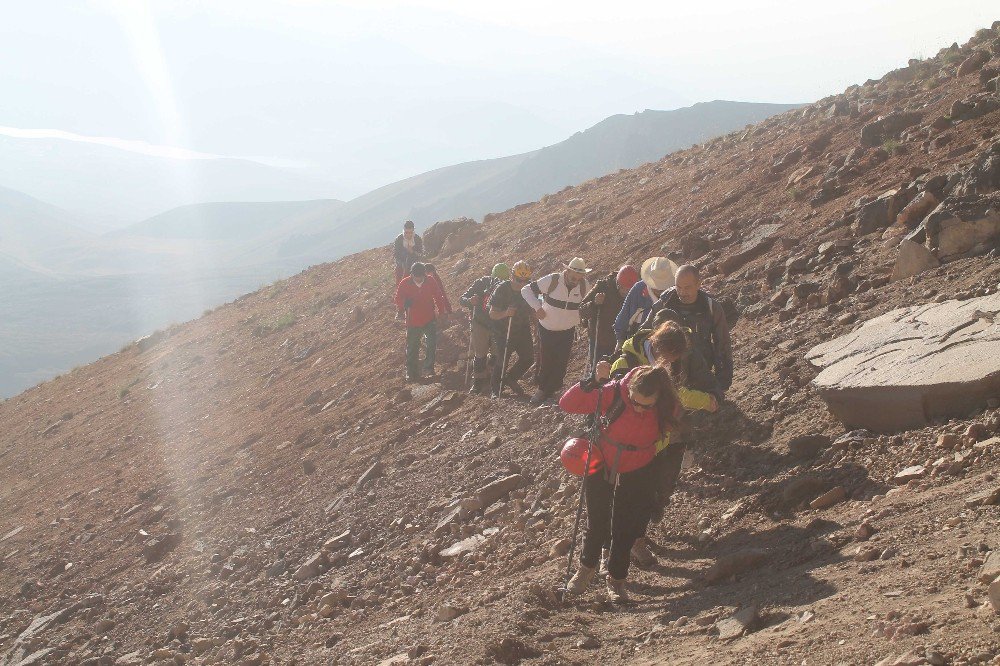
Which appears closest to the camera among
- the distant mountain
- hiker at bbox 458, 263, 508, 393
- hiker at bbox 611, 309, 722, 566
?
hiker at bbox 611, 309, 722, 566

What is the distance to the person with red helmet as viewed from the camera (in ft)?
26.6

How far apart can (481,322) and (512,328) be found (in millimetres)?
648

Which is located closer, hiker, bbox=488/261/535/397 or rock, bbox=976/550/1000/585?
rock, bbox=976/550/1000/585

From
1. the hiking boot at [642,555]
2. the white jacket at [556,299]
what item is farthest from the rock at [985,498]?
the white jacket at [556,299]

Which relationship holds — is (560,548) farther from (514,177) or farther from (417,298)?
(514,177)

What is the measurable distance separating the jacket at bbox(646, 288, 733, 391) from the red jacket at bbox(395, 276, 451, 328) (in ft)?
20.4

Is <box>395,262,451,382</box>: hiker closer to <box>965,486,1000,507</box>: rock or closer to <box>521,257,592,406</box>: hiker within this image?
<box>521,257,592,406</box>: hiker

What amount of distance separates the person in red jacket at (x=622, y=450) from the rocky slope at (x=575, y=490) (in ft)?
1.19

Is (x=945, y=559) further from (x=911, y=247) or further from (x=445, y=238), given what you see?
(x=445, y=238)

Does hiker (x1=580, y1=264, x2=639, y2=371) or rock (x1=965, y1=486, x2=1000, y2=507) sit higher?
hiker (x1=580, y1=264, x2=639, y2=371)

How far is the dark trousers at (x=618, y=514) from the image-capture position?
5184mm

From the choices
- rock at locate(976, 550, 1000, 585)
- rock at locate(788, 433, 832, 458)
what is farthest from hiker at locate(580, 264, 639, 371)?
rock at locate(976, 550, 1000, 585)

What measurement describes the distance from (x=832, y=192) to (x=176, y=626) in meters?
9.38

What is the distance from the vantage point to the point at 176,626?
7.80 m
